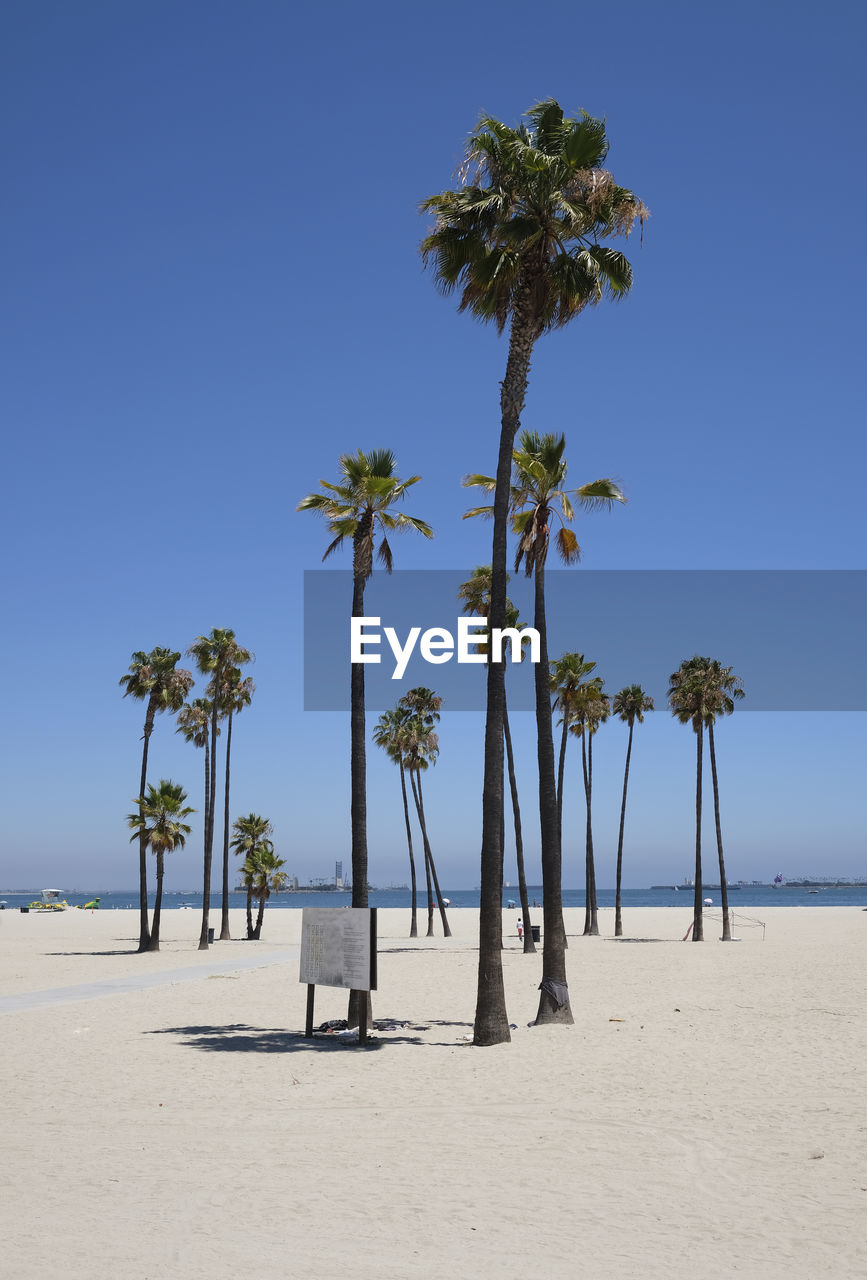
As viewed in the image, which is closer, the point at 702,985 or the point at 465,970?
the point at 702,985

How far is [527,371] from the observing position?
1794cm

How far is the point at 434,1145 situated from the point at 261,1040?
8179 mm

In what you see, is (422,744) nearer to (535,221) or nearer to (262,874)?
(262,874)

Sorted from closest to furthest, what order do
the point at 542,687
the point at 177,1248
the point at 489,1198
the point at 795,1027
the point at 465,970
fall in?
the point at 177,1248 < the point at 489,1198 < the point at 795,1027 < the point at 542,687 < the point at 465,970

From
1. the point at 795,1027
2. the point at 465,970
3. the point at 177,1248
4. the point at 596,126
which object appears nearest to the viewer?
the point at 177,1248

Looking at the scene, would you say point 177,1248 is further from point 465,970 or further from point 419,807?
point 419,807

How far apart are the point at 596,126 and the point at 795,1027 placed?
15.7 m

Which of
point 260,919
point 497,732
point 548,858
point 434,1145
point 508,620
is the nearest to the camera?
point 434,1145

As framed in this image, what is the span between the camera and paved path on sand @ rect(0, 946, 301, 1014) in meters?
23.1

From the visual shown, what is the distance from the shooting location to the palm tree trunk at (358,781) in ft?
60.1

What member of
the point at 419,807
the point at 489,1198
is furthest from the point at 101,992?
the point at 419,807

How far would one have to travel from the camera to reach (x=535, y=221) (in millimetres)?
17375

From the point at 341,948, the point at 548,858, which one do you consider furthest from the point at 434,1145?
the point at 548,858

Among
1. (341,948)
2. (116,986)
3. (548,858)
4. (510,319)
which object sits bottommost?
(116,986)
